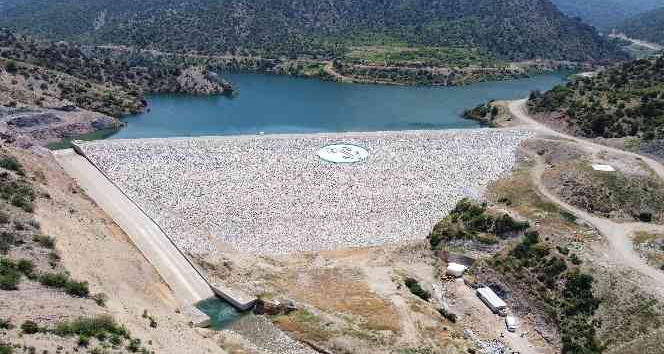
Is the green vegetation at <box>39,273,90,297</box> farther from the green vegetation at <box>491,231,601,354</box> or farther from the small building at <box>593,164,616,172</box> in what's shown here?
the small building at <box>593,164,616,172</box>

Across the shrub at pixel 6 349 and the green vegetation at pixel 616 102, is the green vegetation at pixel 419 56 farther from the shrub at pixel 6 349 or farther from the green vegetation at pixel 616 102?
the shrub at pixel 6 349

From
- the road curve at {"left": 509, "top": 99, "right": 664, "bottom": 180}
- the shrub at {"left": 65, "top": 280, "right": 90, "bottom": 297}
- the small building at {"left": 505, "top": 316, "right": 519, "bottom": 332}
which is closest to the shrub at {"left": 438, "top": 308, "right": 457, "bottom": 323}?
the small building at {"left": 505, "top": 316, "right": 519, "bottom": 332}

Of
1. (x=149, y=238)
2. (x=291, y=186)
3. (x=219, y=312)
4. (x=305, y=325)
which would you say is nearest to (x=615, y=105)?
(x=291, y=186)

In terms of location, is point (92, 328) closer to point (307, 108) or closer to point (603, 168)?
point (603, 168)

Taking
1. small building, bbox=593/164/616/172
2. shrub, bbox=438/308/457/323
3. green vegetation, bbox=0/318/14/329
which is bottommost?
shrub, bbox=438/308/457/323

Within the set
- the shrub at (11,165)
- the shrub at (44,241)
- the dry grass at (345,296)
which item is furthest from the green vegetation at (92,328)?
the shrub at (11,165)
